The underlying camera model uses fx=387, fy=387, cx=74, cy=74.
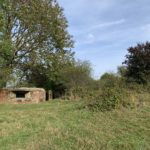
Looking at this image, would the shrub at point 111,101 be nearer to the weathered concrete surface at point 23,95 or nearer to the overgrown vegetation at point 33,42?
the overgrown vegetation at point 33,42

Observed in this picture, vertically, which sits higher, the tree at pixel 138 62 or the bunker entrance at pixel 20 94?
the tree at pixel 138 62

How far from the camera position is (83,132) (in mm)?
10227

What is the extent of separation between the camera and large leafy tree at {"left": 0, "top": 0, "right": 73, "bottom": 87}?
3522cm

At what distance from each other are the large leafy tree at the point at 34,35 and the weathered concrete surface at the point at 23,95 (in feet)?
19.6

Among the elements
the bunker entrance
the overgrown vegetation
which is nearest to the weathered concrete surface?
the bunker entrance

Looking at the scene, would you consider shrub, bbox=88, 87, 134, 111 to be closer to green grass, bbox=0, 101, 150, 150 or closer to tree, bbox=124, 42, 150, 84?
green grass, bbox=0, 101, 150, 150

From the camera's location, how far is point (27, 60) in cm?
3722

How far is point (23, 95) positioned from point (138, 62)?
22.9m

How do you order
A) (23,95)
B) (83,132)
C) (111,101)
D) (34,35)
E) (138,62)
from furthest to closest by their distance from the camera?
(23,95) < (34,35) < (138,62) < (111,101) < (83,132)

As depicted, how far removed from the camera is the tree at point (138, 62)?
2648 centimetres

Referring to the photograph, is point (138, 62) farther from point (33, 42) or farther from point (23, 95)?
point (23, 95)

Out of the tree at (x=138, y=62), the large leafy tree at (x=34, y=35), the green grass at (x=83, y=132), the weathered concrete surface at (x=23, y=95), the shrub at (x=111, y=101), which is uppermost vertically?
the large leafy tree at (x=34, y=35)

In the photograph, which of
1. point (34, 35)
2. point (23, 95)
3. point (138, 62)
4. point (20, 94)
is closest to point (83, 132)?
point (138, 62)

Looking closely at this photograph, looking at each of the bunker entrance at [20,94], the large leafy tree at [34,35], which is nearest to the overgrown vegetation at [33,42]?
the large leafy tree at [34,35]
